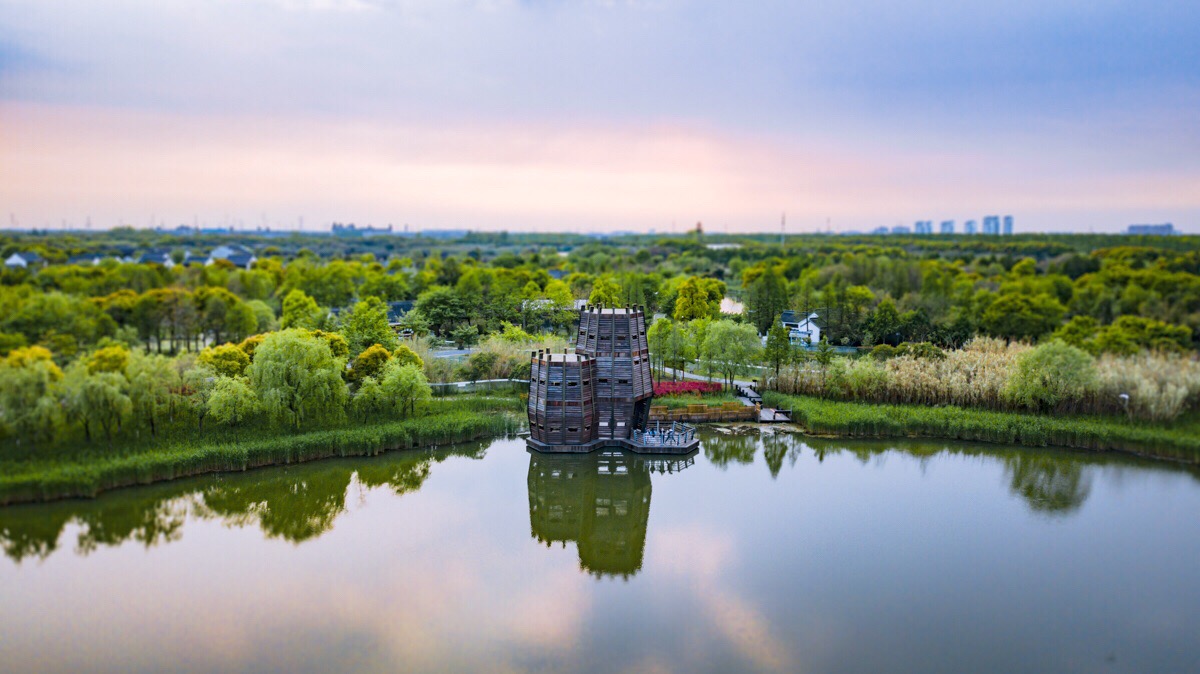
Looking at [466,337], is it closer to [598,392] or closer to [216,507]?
[598,392]

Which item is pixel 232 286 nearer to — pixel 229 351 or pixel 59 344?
pixel 229 351

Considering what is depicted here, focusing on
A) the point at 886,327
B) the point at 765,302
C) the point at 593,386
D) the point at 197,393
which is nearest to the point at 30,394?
the point at 197,393

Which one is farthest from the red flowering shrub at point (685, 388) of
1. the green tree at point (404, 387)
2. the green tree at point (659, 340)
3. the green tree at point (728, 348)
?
the green tree at point (404, 387)

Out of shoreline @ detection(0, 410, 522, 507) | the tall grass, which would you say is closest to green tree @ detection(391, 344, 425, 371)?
shoreline @ detection(0, 410, 522, 507)

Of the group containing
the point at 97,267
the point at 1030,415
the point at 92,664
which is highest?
the point at 97,267

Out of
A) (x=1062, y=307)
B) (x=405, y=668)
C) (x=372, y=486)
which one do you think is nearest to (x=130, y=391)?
(x=372, y=486)

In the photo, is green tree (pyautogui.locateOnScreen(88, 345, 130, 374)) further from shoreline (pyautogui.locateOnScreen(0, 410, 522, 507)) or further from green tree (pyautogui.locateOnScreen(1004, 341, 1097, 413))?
green tree (pyautogui.locateOnScreen(1004, 341, 1097, 413))
